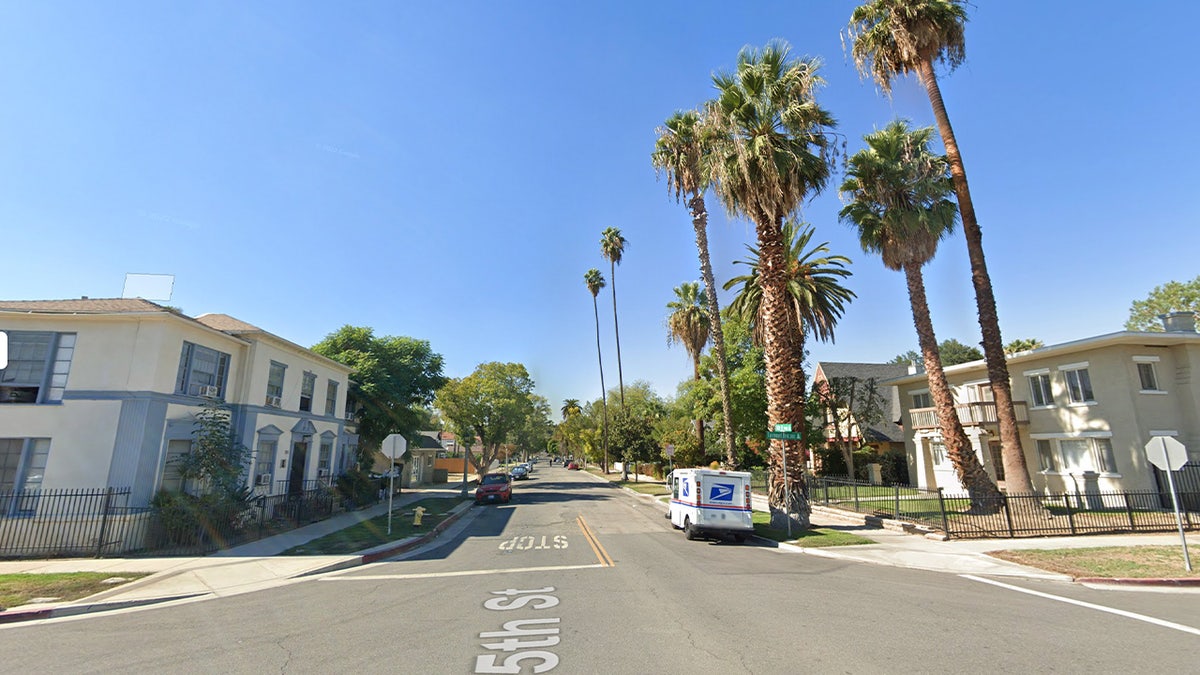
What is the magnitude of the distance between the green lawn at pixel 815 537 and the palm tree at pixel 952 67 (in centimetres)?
791

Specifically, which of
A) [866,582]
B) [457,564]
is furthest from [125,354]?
[866,582]

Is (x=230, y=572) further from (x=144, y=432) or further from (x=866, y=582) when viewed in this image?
(x=866, y=582)

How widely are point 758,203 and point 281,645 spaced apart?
1731 centimetres

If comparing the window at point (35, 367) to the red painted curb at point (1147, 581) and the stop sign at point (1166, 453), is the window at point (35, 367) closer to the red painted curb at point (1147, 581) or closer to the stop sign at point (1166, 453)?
the red painted curb at point (1147, 581)

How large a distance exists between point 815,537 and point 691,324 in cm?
2500

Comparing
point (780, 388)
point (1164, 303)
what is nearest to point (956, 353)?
point (1164, 303)

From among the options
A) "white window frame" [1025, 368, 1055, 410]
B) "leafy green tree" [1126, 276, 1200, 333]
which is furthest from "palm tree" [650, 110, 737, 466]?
"leafy green tree" [1126, 276, 1200, 333]

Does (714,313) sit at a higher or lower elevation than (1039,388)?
higher

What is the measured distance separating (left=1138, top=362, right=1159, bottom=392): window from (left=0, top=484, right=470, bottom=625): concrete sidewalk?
28238 mm

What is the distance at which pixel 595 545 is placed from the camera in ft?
48.8

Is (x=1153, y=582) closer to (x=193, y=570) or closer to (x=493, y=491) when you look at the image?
(x=193, y=570)

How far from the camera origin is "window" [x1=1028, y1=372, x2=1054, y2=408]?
953 inches

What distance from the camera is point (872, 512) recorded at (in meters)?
19.4

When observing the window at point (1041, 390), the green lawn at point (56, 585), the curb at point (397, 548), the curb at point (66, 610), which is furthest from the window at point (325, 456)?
the window at point (1041, 390)
